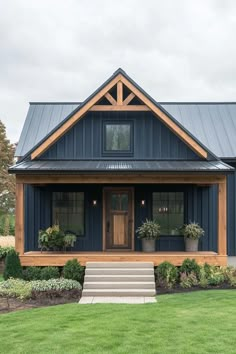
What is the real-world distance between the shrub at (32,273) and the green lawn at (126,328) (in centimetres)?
283

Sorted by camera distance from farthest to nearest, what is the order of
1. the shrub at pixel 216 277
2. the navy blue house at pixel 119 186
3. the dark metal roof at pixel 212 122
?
the dark metal roof at pixel 212 122, the navy blue house at pixel 119 186, the shrub at pixel 216 277

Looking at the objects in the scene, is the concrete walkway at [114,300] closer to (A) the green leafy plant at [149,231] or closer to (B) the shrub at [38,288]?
(B) the shrub at [38,288]

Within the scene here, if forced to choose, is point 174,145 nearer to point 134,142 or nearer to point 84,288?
point 134,142

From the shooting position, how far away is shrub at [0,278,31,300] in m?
10.7

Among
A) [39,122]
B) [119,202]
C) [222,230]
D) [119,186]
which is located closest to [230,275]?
[222,230]

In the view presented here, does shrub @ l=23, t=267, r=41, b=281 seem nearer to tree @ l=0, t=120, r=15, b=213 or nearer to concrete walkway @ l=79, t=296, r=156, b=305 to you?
concrete walkway @ l=79, t=296, r=156, b=305

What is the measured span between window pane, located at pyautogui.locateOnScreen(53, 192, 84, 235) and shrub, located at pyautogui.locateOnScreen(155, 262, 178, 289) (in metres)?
3.38

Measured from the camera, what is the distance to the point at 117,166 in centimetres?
1368

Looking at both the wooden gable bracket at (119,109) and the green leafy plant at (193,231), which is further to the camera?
the wooden gable bracket at (119,109)

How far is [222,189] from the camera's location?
13195 millimetres

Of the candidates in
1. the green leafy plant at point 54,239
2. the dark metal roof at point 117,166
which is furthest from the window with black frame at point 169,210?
the green leafy plant at point 54,239

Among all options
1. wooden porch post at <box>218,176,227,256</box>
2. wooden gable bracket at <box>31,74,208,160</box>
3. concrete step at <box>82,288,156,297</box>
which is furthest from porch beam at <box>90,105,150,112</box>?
concrete step at <box>82,288,156,297</box>

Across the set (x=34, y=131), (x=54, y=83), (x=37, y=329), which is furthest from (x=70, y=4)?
(x=54, y=83)

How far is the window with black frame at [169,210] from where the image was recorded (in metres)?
14.8
